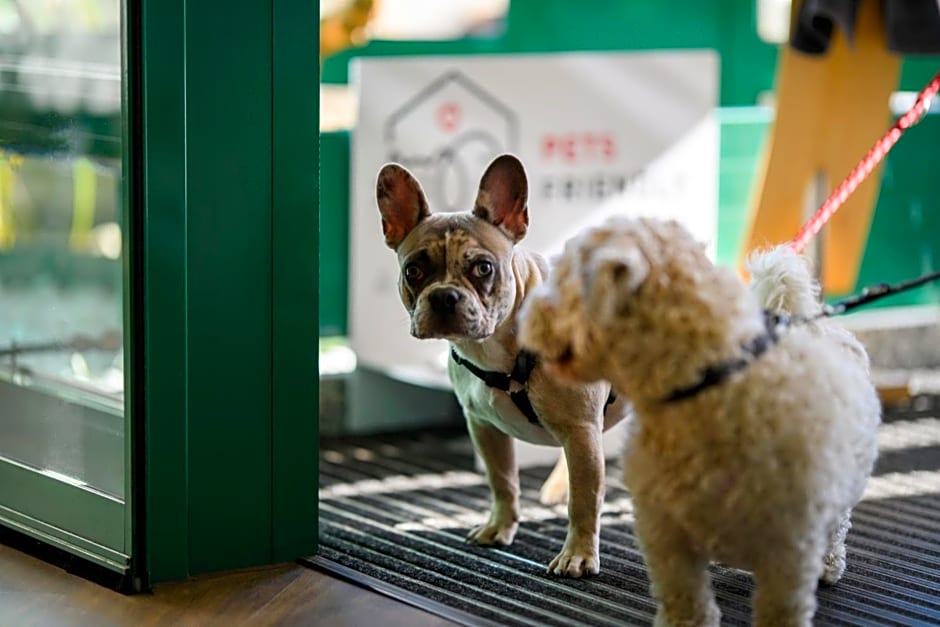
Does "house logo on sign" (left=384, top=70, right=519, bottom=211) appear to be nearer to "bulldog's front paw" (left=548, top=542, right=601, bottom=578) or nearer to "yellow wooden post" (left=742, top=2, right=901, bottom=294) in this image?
"yellow wooden post" (left=742, top=2, right=901, bottom=294)

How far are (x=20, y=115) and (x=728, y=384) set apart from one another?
205 centimetres

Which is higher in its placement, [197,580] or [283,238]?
[283,238]

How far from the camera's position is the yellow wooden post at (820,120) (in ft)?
15.8

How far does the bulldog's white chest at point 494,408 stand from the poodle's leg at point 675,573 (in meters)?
0.74

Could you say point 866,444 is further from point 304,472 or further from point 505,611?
point 304,472

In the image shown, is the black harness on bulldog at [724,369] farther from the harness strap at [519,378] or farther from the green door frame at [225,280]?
the green door frame at [225,280]

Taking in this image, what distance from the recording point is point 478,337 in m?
2.72

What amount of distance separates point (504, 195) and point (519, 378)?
16.2 inches

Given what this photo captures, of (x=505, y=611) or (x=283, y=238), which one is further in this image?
(x=283, y=238)

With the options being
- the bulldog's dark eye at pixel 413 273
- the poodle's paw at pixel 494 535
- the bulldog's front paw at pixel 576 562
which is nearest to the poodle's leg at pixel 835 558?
the bulldog's front paw at pixel 576 562

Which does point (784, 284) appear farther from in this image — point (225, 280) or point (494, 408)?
point (225, 280)

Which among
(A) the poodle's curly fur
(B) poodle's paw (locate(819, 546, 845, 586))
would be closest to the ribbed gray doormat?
(B) poodle's paw (locate(819, 546, 845, 586))

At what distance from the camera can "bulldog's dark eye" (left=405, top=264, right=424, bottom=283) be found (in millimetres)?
2766

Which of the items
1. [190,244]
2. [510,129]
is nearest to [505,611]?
[190,244]
